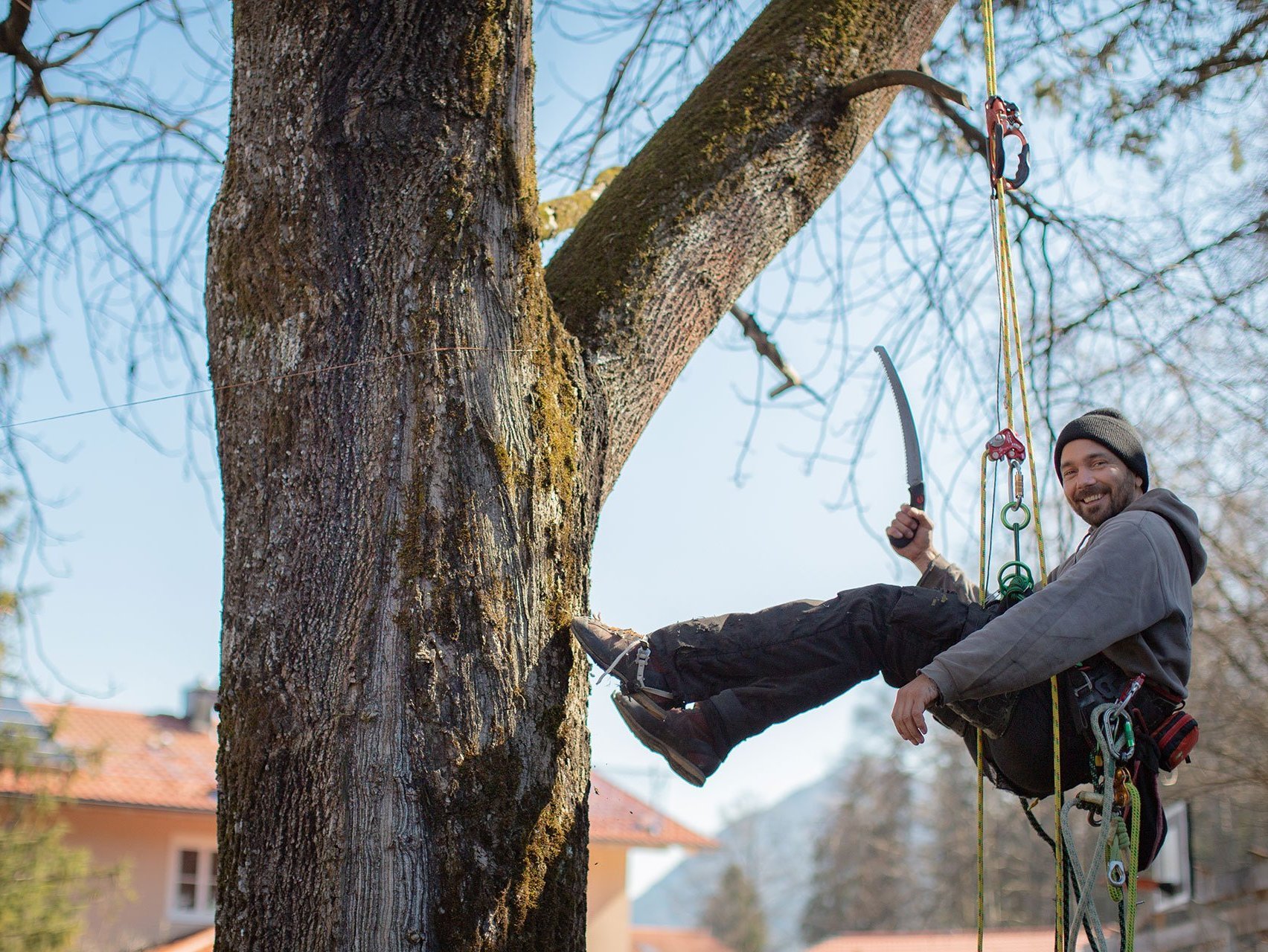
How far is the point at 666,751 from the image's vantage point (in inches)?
109

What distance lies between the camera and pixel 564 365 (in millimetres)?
2664

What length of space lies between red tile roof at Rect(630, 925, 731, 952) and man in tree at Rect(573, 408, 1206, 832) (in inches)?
1269

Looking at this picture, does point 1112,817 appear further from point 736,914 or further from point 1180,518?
point 736,914

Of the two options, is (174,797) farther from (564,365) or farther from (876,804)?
(876,804)

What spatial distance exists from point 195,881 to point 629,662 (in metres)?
15.8

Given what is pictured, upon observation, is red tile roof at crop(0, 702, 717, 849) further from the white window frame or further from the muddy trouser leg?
the muddy trouser leg

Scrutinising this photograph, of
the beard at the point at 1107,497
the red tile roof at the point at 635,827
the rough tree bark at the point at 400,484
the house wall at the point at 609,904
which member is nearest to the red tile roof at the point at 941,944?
the red tile roof at the point at 635,827

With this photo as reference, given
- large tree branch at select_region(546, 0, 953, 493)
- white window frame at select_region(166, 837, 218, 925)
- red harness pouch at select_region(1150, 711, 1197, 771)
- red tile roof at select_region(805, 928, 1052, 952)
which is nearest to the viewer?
red harness pouch at select_region(1150, 711, 1197, 771)

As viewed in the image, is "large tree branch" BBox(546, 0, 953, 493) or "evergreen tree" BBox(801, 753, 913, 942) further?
"evergreen tree" BBox(801, 753, 913, 942)

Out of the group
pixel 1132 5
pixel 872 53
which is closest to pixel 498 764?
pixel 872 53

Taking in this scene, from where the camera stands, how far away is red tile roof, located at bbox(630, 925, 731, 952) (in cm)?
3506

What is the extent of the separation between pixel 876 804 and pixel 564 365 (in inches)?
1326

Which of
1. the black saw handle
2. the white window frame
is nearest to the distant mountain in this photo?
the white window frame

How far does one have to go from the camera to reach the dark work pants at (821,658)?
9.13 ft
